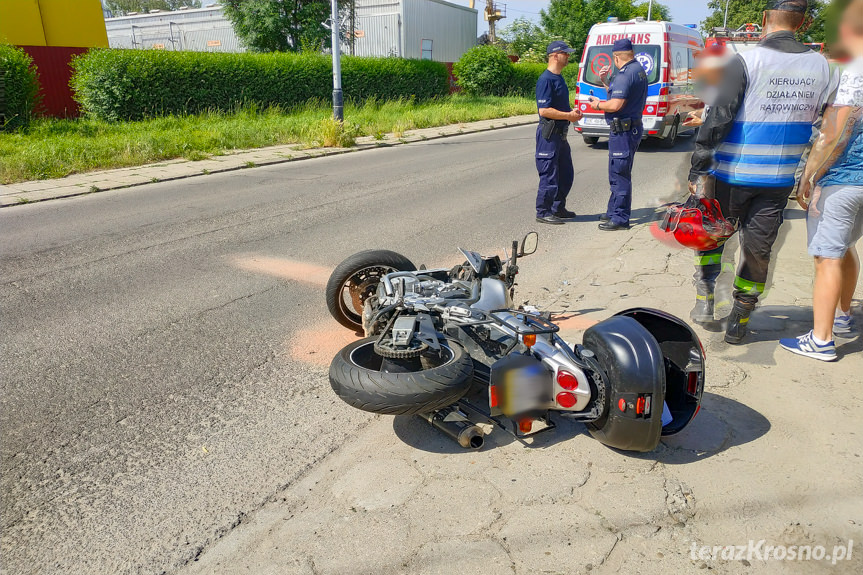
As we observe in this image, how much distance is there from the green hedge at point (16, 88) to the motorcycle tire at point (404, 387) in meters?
16.3

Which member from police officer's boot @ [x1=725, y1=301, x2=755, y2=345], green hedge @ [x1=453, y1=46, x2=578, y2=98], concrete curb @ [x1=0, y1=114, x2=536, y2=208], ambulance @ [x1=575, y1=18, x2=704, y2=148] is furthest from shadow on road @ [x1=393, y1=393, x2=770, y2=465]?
green hedge @ [x1=453, y1=46, x2=578, y2=98]

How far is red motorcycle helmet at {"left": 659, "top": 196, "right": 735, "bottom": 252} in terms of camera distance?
159 inches

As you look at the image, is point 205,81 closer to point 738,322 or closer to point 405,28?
point 738,322

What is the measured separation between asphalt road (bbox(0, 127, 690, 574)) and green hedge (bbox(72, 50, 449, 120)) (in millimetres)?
8861

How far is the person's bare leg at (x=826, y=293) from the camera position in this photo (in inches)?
151

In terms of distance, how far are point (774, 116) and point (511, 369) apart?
2412 mm

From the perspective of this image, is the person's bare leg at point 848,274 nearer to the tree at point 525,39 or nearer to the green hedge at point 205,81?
the green hedge at point 205,81

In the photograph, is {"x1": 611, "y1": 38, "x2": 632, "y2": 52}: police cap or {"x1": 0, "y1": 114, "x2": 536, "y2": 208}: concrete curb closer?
{"x1": 611, "y1": 38, "x2": 632, "y2": 52}: police cap

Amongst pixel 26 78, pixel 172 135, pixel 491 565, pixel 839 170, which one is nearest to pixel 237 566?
pixel 491 565

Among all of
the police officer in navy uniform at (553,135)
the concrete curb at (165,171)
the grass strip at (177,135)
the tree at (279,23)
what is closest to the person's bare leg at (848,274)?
the police officer in navy uniform at (553,135)

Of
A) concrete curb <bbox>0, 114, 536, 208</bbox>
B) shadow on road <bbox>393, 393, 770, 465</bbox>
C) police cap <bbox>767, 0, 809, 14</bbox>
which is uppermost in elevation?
police cap <bbox>767, 0, 809, 14</bbox>

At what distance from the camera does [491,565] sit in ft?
7.79

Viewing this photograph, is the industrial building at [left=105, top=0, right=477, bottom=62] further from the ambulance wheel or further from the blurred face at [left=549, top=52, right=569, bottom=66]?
the blurred face at [left=549, top=52, right=569, bottom=66]

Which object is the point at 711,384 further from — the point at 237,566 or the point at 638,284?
the point at 237,566
